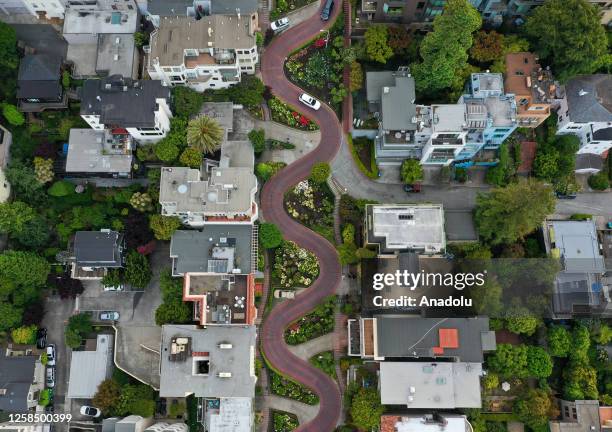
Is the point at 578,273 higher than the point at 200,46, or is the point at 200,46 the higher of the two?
the point at 200,46

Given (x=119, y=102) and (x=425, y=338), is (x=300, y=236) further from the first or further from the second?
(x=119, y=102)

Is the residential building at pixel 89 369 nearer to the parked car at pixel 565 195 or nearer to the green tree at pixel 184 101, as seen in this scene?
the green tree at pixel 184 101

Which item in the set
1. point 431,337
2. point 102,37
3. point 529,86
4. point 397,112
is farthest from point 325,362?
point 102,37

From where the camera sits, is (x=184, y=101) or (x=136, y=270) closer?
(x=136, y=270)

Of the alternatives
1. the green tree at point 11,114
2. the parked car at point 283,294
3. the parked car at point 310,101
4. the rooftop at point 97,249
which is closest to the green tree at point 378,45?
the parked car at point 310,101

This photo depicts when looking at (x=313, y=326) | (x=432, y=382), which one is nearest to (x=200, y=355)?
Answer: (x=313, y=326)
